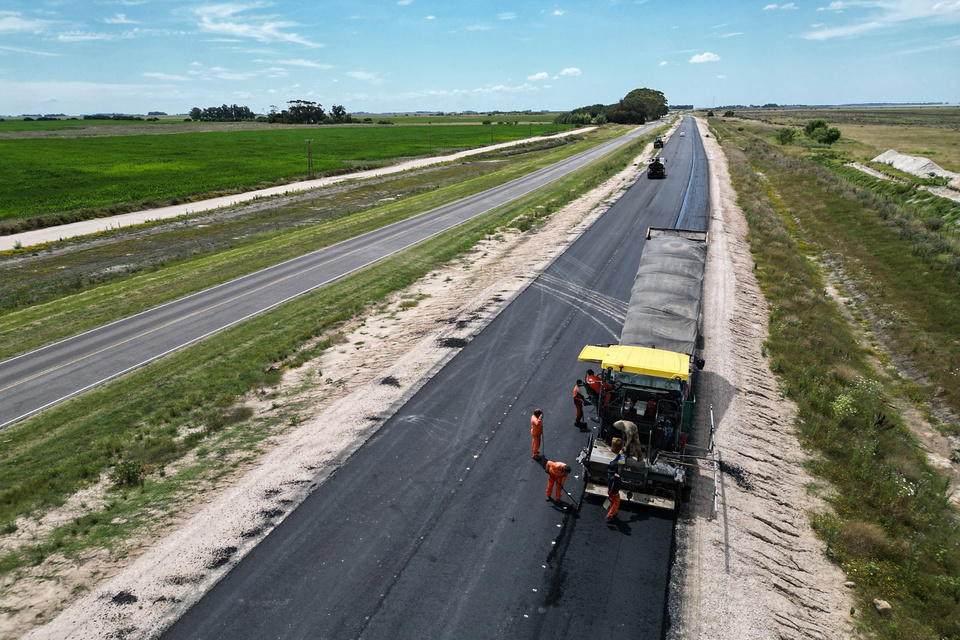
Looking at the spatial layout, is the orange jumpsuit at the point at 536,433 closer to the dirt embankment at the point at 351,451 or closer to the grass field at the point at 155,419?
the dirt embankment at the point at 351,451

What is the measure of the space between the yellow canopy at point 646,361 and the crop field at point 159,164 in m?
62.2

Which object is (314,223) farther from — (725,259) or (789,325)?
(789,325)

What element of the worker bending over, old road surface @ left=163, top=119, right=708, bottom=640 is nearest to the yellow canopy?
the worker bending over

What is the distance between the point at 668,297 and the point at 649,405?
5004 millimetres

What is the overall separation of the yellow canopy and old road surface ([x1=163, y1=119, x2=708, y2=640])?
273 cm

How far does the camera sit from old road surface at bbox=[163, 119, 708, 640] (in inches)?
361

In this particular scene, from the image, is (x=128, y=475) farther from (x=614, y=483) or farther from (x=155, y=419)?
(x=614, y=483)

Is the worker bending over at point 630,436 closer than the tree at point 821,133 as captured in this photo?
Yes

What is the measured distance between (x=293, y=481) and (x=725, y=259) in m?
26.6

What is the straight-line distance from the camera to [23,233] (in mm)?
47562

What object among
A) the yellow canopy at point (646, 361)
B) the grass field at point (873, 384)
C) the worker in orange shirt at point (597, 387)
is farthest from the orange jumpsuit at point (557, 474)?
the grass field at point (873, 384)

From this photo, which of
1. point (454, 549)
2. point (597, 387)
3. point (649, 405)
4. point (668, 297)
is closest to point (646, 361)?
point (649, 405)

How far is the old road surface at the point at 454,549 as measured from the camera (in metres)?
9.18

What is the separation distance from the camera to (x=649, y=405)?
40.5 feet
